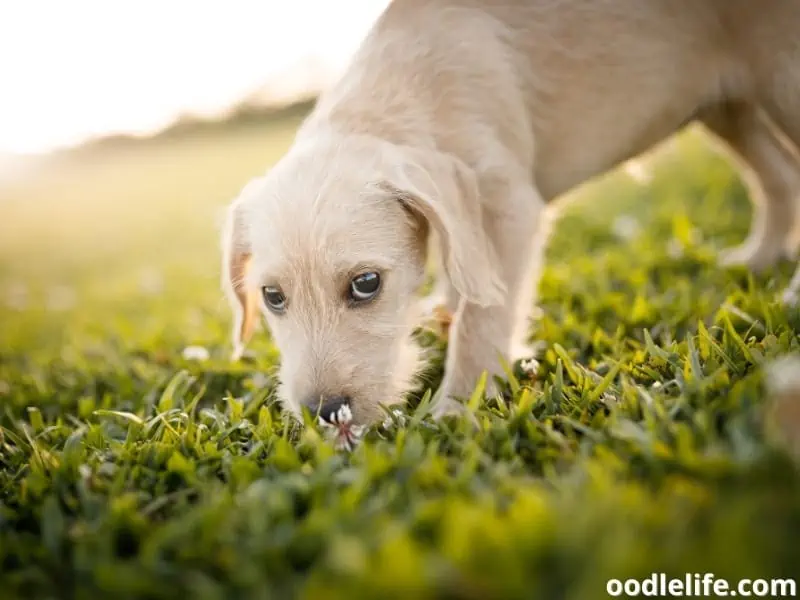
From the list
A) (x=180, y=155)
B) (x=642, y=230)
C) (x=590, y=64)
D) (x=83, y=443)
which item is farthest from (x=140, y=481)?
(x=180, y=155)

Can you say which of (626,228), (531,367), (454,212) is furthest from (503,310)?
(626,228)

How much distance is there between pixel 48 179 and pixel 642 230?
18977 mm

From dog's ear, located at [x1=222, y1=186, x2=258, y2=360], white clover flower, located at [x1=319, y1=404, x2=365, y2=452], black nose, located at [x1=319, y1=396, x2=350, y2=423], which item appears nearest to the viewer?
white clover flower, located at [x1=319, y1=404, x2=365, y2=452]

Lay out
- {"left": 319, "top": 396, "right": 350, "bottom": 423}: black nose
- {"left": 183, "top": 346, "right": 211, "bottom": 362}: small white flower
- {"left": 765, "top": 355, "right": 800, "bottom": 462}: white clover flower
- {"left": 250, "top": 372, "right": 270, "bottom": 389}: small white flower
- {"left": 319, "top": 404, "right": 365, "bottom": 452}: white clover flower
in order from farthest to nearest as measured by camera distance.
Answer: {"left": 183, "top": 346, "right": 211, "bottom": 362}: small white flower → {"left": 250, "top": 372, "right": 270, "bottom": 389}: small white flower → {"left": 319, "top": 396, "right": 350, "bottom": 423}: black nose → {"left": 319, "top": 404, "right": 365, "bottom": 452}: white clover flower → {"left": 765, "top": 355, "right": 800, "bottom": 462}: white clover flower

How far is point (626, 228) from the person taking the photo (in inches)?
214

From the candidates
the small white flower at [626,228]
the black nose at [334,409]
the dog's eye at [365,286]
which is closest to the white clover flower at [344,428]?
the black nose at [334,409]

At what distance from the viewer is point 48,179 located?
2003cm

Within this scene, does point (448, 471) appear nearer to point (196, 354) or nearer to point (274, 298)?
point (274, 298)

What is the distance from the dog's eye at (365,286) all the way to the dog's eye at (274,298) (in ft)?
0.91

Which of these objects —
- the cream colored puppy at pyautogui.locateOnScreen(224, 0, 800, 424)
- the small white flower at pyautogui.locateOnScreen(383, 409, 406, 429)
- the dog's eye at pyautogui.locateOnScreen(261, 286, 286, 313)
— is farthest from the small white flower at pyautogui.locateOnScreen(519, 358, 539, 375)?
the dog's eye at pyautogui.locateOnScreen(261, 286, 286, 313)

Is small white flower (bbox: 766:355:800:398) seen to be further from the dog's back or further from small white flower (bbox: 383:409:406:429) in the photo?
the dog's back

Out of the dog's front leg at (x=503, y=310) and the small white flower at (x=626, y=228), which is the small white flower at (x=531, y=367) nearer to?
the dog's front leg at (x=503, y=310)

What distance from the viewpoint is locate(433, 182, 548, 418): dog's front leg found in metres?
2.88

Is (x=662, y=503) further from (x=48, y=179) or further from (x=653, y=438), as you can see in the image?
(x=48, y=179)
